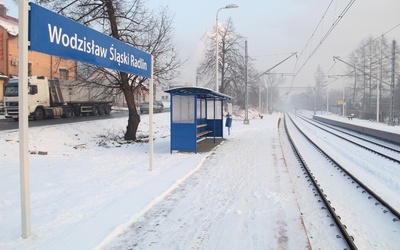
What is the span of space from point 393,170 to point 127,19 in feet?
40.5

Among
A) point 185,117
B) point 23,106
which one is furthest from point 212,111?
point 23,106

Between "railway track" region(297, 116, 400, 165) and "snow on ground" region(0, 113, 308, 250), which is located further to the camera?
"railway track" region(297, 116, 400, 165)

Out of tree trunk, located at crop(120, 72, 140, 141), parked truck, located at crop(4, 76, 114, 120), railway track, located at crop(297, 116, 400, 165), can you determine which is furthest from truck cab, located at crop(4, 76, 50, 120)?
railway track, located at crop(297, 116, 400, 165)

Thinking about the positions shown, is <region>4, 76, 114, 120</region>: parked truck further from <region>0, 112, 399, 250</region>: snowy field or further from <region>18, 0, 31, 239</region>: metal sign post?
<region>18, 0, 31, 239</region>: metal sign post

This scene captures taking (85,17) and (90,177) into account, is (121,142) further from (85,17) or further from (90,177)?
(90,177)

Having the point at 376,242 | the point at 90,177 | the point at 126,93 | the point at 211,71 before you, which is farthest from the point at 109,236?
the point at 211,71

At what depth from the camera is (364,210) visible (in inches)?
246

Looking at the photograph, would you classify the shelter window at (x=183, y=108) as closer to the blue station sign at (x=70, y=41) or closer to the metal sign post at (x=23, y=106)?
the blue station sign at (x=70, y=41)

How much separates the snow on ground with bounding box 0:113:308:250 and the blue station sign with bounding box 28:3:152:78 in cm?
245

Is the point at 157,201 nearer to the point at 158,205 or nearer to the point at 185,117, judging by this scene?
the point at 158,205

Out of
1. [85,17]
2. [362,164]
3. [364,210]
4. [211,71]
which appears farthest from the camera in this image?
[211,71]

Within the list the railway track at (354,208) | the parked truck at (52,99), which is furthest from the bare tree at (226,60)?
the railway track at (354,208)

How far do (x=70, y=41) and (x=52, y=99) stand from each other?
73.5 feet

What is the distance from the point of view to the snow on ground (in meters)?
4.49
